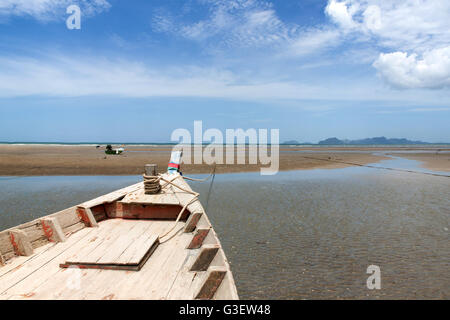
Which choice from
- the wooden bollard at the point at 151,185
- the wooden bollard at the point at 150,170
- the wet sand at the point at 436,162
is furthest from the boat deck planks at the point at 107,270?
the wet sand at the point at 436,162

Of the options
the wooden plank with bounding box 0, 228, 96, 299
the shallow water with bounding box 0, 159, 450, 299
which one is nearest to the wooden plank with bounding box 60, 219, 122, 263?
the wooden plank with bounding box 0, 228, 96, 299

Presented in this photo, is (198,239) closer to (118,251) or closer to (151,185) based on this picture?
(118,251)

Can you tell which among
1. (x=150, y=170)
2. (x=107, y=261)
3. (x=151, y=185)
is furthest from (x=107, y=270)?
(x=150, y=170)

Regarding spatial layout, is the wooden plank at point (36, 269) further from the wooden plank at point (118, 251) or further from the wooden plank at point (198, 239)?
the wooden plank at point (198, 239)

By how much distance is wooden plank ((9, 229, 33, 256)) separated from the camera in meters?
3.75

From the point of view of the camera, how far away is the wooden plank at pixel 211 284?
277cm

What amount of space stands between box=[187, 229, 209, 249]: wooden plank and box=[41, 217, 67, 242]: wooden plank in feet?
7.00

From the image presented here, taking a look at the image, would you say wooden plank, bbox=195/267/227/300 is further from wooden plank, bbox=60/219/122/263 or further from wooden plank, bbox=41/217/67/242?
wooden plank, bbox=41/217/67/242

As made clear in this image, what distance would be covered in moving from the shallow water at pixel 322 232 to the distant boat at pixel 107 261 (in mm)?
1657

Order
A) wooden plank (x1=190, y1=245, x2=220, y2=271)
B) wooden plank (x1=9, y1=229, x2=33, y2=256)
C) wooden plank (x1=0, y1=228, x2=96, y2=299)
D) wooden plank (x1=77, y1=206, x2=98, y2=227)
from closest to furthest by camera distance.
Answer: wooden plank (x1=0, y1=228, x2=96, y2=299)
wooden plank (x1=190, y1=245, x2=220, y2=271)
wooden plank (x1=9, y1=229, x2=33, y2=256)
wooden plank (x1=77, y1=206, x2=98, y2=227)

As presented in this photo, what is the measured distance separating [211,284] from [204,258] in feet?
2.35
